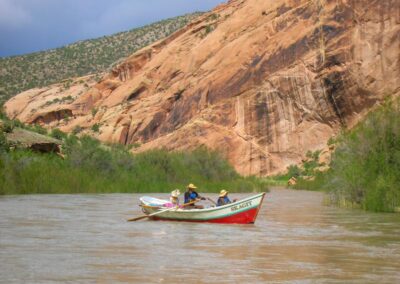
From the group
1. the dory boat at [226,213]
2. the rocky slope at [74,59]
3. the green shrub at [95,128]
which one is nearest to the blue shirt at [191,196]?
the dory boat at [226,213]

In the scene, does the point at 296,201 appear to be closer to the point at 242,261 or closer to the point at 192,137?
the point at 242,261

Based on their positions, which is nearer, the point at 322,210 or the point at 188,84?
the point at 322,210

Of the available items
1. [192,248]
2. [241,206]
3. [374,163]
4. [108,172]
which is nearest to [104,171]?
[108,172]

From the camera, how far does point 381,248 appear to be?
18.0 meters

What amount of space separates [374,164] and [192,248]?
39.0ft

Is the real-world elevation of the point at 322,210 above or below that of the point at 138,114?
below

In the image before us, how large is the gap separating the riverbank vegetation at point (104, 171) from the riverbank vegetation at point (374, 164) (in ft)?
41.6

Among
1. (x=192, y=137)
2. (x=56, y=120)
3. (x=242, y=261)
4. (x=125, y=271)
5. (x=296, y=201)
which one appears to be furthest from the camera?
(x=56, y=120)

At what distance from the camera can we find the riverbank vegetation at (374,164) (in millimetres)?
27016

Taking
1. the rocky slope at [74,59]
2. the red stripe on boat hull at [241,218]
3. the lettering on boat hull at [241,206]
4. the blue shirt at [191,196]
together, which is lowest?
the red stripe on boat hull at [241,218]

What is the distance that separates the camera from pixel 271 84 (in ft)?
214

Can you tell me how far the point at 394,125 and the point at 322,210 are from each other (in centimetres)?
447

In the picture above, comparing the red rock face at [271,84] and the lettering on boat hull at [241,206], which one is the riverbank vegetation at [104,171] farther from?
the red rock face at [271,84]

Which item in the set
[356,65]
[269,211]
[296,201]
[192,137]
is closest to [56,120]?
[192,137]
